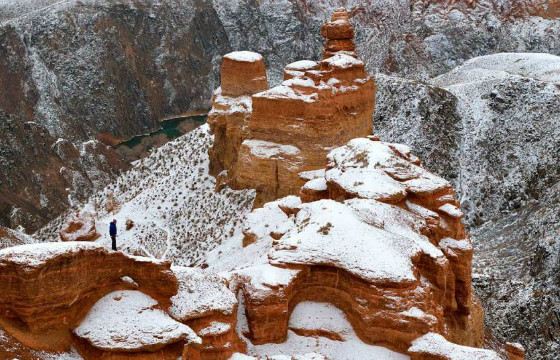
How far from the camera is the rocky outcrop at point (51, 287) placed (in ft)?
48.8

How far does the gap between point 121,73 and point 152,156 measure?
78.3 m

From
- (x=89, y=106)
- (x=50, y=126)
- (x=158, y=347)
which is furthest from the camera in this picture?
(x=89, y=106)

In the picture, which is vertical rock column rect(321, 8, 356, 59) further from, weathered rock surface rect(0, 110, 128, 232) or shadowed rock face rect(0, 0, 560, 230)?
shadowed rock face rect(0, 0, 560, 230)

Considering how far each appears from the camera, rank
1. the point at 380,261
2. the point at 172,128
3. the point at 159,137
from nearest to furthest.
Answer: the point at 380,261 < the point at 159,137 < the point at 172,128

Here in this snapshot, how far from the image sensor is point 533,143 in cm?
5656

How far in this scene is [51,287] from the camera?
15.2 metres

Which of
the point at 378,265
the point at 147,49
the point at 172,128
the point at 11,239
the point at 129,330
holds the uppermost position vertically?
the point at 378,265

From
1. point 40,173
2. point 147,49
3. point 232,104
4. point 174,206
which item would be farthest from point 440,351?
point 147,49

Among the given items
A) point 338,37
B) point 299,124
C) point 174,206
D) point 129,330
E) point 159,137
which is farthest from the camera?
point 159,137

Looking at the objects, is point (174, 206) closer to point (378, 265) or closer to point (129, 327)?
point (378, 265)

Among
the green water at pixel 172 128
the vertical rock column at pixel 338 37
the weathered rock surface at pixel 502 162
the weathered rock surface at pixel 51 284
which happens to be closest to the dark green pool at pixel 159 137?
the green water at pixel 172 128

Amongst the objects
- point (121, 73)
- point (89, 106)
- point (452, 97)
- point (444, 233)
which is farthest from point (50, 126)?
point (444, 233)

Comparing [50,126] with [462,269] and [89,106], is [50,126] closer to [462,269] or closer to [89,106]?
[89,106]

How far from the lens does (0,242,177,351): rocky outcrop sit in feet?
48.8
